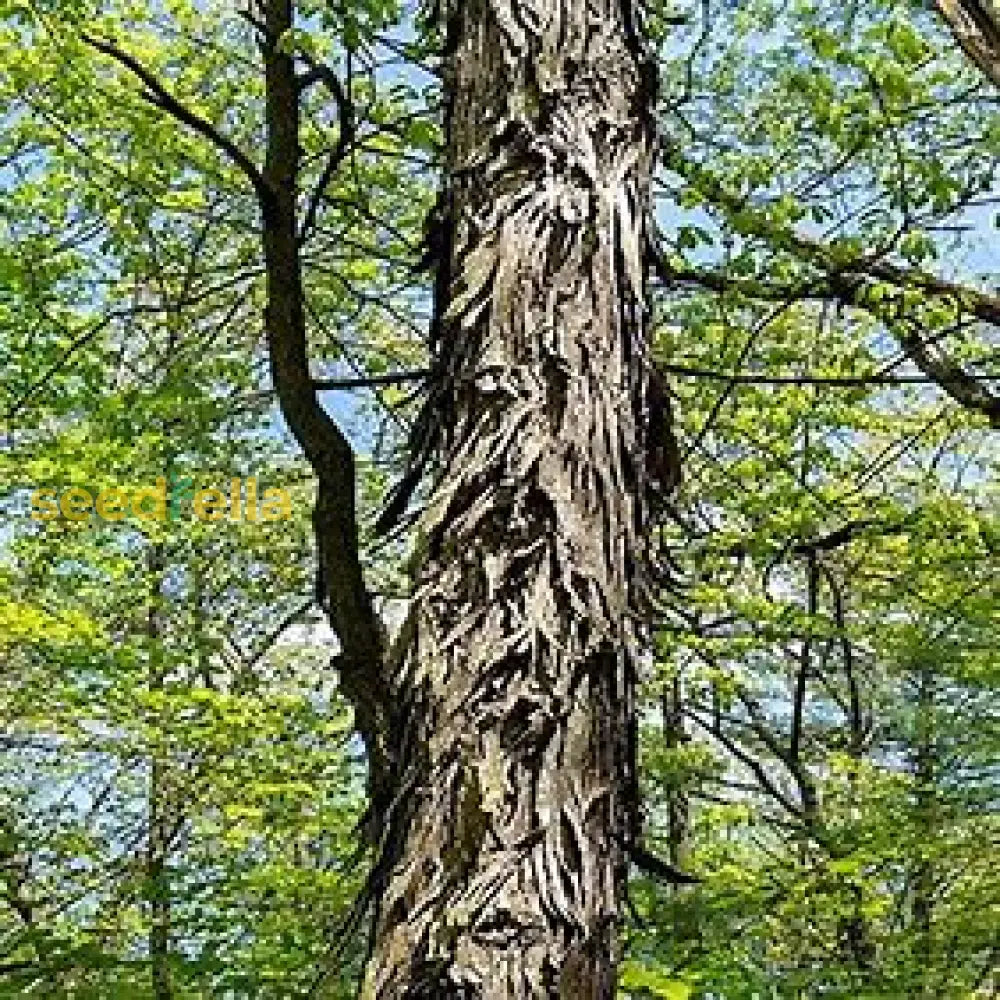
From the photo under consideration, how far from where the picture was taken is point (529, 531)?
53.9 inches

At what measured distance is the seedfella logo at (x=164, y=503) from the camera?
700 centimetres

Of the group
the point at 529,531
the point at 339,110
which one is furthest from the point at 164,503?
the point at 529,531

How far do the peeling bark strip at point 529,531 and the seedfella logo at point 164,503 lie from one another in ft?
17.7

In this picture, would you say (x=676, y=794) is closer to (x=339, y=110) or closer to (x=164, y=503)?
(x=164, y=503)

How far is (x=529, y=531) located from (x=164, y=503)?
22.5 ft

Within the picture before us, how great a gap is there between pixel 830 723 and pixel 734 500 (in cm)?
618

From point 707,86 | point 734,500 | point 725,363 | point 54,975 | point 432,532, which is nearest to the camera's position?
point 432,532

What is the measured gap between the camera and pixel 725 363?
550cm

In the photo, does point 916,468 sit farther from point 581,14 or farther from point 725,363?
point 581,14

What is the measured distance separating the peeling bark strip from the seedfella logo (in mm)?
5383

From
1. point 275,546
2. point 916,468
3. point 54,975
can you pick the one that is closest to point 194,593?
point 275,546

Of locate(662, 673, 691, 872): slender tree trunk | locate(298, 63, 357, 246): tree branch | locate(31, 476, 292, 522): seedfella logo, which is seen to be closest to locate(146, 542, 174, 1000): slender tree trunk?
locate(31, 476, 292, 522): seedfella logo

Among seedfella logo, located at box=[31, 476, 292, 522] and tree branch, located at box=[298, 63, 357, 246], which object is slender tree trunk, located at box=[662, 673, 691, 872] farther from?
tree branch, located at box=[298, 63, 357, 246]

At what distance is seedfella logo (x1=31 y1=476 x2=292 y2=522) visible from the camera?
276 inches
